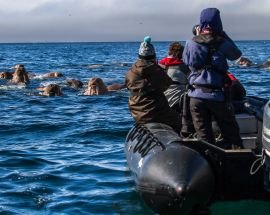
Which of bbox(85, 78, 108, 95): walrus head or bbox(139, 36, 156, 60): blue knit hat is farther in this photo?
bbox(85, 78, 108, 95): walrus head

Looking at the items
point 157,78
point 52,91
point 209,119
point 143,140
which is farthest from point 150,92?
point 52,91

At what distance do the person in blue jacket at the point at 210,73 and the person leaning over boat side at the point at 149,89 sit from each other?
4.07 ft

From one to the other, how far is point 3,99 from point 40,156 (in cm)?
1062

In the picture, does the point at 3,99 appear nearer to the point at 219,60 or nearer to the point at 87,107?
the point at 87,107

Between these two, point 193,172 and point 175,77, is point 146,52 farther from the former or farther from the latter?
point 193,172

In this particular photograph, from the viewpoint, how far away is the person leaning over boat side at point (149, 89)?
9.59m

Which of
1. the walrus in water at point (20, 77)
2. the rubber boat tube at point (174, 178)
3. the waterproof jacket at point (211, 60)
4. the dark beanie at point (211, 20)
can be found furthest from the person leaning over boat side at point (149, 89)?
the walrus in water at point (20, 77)

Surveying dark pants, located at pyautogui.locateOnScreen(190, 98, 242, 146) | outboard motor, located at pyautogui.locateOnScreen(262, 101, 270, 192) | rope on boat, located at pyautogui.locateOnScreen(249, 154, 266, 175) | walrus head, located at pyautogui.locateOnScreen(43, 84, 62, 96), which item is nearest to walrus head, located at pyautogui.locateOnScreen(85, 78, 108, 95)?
walrus head, located at pyautogui.locateOnScreen(43, 84, 62, 96)

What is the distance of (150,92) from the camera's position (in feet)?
31.8

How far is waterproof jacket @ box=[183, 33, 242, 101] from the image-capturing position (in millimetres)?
8188

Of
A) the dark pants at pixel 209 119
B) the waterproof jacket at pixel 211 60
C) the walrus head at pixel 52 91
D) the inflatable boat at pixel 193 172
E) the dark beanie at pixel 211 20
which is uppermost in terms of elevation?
the dark beanie at pixel 211 20

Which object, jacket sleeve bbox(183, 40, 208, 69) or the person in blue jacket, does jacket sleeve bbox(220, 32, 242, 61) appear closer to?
the person in blue jacket

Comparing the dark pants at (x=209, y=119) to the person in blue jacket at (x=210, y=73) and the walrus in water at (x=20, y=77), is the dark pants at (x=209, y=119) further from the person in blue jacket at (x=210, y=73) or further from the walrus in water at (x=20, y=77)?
the walrus in water at (x=20, y=77)

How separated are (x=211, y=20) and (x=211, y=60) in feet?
1.71
